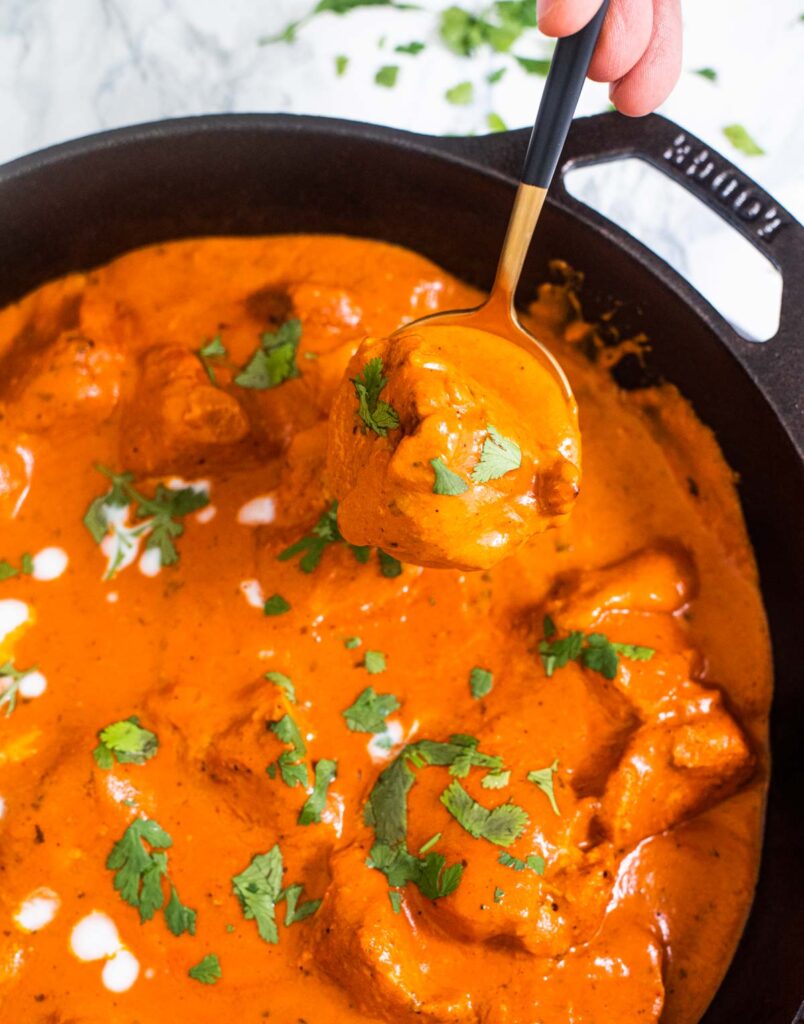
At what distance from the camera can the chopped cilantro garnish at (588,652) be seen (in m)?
2.36

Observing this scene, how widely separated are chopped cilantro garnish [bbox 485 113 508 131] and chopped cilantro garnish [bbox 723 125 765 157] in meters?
0.63

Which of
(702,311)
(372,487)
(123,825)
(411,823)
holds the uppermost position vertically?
(702,311)

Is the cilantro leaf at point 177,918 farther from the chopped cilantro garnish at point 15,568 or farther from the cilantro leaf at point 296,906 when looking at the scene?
the chopped cilantro garnish at point 15,568

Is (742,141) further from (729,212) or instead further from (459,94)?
(729,212)

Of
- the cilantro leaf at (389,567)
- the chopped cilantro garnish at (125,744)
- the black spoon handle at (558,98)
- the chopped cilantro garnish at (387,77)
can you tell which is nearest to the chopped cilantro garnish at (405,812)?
the cilantro leaf at (389,567)

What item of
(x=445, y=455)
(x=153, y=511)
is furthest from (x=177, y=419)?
(x=445, y=455)

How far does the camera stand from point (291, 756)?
7.38ft

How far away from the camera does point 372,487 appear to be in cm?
197

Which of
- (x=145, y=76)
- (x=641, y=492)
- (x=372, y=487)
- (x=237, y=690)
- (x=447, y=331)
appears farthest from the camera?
(x=145, y=76)

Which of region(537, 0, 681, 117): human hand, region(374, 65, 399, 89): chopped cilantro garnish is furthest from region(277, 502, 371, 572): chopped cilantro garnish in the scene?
region(374, 65, 399, 89): chopped cilantro garnish

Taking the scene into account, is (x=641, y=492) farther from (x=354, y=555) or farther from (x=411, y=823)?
(x=411, y=823)

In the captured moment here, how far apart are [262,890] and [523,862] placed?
55cm

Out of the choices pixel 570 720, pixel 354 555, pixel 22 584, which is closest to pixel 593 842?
pixel 570 720

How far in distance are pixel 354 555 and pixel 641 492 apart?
28.8 inches
